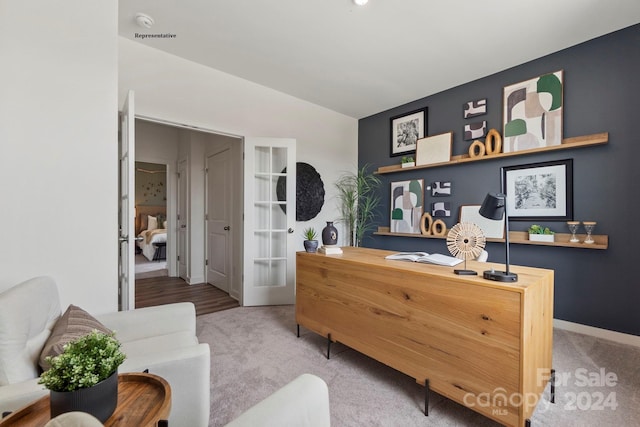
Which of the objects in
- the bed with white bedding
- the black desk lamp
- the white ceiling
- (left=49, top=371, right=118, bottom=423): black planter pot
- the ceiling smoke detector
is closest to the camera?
(left=49, top=371, right=118, bottom=423): black planter pot

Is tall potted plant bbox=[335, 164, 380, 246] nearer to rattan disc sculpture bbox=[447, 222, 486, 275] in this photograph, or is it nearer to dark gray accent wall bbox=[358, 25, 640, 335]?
dark gray accent wall bbox=[358, 25, 640, 335]

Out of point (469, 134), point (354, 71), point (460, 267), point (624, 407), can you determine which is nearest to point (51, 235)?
point (460, 267)

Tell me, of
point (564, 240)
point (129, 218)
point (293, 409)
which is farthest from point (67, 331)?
point (564, 240)

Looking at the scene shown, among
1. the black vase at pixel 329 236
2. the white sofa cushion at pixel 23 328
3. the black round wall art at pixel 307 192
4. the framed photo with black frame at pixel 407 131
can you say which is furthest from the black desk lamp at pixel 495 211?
the black round wall art at pixel 307 192

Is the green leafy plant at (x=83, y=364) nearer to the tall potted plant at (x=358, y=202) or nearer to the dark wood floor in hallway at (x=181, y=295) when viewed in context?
the dark wood floor in hallway at (x=181, y=295)

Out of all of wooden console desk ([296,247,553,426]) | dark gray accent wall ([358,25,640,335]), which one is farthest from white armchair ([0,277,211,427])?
dark gray accent wall ([358,25,640,335])

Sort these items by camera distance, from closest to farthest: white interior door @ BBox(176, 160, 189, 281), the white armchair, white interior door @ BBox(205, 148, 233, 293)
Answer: the white armchair
white interior door @ BBox(205, 148, 233, 293)
white interior door @ BBox(176, 160, 189, 281)

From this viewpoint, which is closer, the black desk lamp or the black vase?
the black desk lamp

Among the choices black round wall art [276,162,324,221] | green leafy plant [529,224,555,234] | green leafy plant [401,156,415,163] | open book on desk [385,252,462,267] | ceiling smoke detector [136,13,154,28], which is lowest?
open book on desk [385,252,462,267]

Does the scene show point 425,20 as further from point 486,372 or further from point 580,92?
point 486,372

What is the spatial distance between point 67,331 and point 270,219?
2.54 metres

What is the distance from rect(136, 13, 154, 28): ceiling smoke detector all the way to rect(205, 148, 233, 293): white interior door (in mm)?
1827

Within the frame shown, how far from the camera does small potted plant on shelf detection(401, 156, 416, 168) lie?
3879mm

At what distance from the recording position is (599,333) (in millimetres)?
2574
